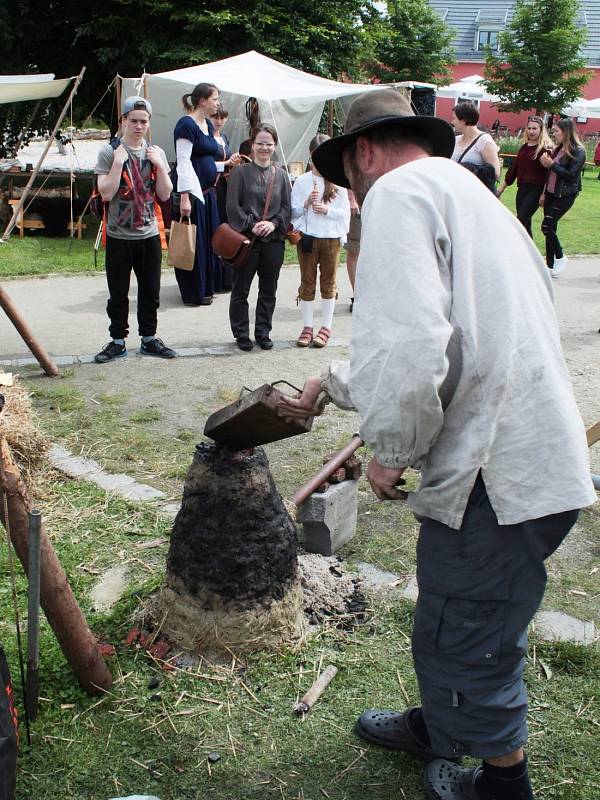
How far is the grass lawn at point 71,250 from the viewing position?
10.8m

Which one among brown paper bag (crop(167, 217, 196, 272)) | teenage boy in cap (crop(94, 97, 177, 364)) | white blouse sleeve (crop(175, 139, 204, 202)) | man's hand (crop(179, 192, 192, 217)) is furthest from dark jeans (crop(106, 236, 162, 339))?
white blouse sleeve (crop(175, 139, 204, 202))

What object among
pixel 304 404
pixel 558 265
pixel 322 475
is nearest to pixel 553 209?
pixel 558 265

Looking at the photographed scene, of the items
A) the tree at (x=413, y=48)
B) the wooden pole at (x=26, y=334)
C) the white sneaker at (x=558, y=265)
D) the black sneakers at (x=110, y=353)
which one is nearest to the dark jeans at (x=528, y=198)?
the white sneaker at (x=558, y=265)

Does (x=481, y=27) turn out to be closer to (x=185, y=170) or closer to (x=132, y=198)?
(x=185, y=170)

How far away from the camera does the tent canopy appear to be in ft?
22.6

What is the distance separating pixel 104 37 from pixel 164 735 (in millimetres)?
15863

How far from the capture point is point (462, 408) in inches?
81.7

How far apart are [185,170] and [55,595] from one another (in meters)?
6.39

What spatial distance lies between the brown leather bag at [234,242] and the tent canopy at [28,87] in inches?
73.7

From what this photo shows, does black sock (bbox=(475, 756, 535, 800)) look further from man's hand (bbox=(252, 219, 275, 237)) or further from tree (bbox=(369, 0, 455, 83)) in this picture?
tree (bbox=(369, 0, 455, 83))

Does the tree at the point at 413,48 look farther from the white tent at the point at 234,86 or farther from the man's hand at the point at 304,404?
the man's hand at the point at 304,404

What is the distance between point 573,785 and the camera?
2.59 m

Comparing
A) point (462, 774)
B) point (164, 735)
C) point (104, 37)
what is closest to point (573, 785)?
point (462, 774)

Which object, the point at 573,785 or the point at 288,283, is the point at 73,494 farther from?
the point at 288,283
